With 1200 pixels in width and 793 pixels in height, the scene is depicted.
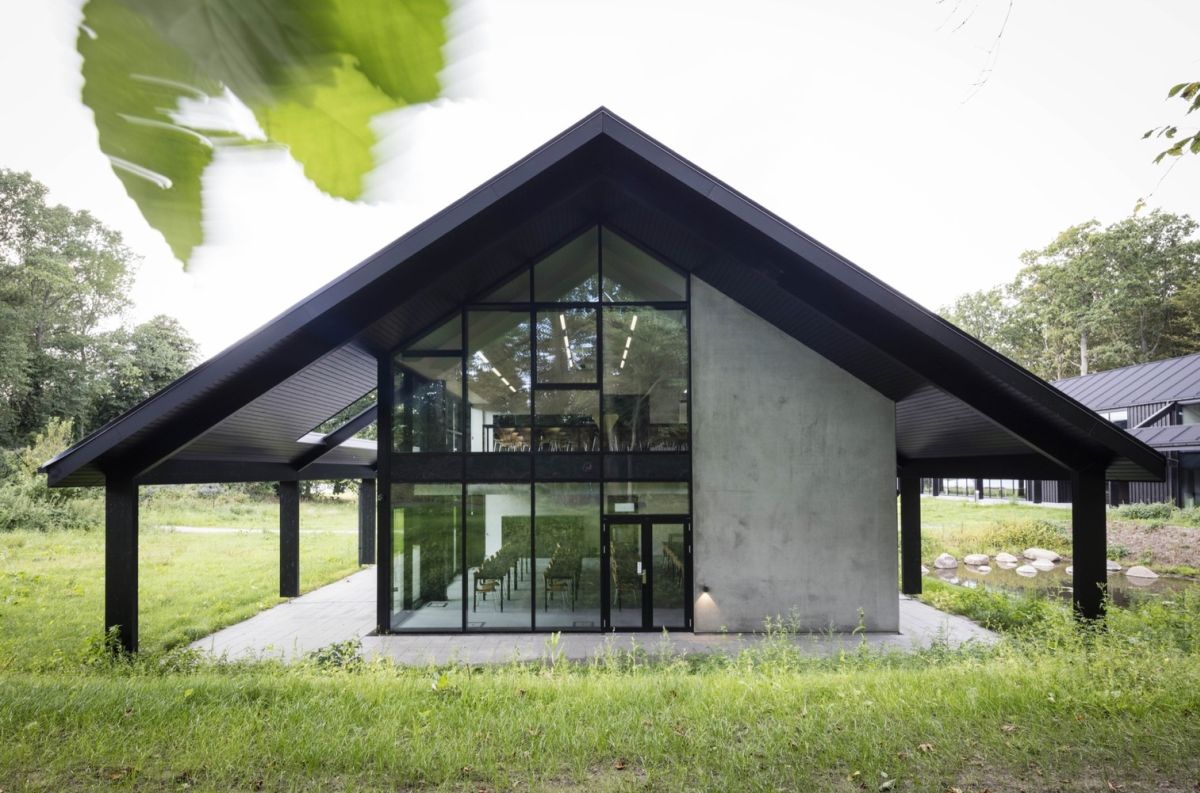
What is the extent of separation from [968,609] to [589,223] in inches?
376

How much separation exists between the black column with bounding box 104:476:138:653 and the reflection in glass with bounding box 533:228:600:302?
20.8 feet

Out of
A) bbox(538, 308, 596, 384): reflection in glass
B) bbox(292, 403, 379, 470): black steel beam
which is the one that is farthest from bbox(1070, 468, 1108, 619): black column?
bbox(292, 403, 379, 470): black steel beam

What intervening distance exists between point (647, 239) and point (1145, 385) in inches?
1046

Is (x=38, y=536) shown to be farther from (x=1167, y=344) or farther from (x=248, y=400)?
(x=1167, y=344)

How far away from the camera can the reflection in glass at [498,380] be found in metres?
11.0

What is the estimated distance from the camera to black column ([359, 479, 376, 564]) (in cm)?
1775

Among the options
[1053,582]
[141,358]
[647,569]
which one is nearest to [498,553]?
[647,569]

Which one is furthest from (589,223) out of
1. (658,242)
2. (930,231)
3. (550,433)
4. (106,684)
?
(930,231)

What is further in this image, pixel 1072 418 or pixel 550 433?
pixel 550 433

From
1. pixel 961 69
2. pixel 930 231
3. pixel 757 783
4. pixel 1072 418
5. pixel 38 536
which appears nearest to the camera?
pixel 961 69

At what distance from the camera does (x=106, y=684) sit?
603cm

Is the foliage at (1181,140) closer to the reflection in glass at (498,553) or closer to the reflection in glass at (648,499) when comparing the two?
the reflection in glass at (648,499)

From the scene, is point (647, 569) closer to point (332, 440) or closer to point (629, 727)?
point (629, 727)

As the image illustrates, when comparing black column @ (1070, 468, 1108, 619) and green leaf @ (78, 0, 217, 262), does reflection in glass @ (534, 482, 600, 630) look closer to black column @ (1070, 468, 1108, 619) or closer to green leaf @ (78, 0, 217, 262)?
black column @ (1070, 468, 1108, 619)
